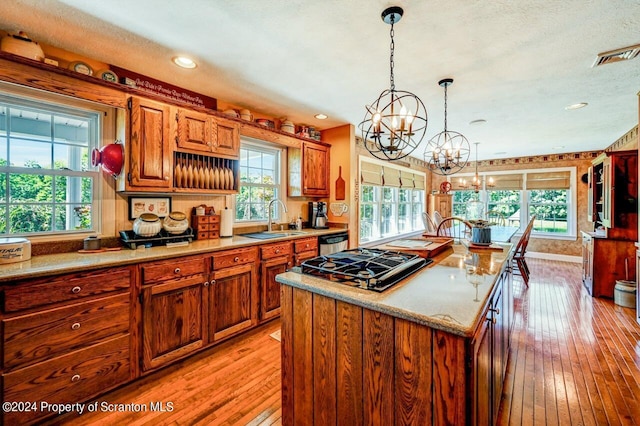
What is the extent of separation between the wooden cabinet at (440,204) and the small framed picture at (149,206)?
6.52 m

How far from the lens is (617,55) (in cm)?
219

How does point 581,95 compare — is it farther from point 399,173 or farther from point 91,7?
point 91,7

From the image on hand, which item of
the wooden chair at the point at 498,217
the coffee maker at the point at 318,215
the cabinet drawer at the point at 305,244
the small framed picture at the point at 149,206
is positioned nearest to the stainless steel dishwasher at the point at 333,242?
the cabinet drawer at the point at 305,244

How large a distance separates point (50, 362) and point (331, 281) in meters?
1.74

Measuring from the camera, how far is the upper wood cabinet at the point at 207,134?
2.58 m

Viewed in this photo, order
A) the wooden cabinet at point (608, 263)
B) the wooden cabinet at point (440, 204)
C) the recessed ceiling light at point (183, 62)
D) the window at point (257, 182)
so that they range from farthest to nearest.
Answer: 1. the wooden cabinet at point (440, 204)
2. the wooden cabinet at point (608, 263)
3. the window at point (257, 182)
4. the recessed ceiling light at point (183, 62)

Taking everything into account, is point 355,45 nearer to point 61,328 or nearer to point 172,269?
point 172,269

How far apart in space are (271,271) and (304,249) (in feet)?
1.77

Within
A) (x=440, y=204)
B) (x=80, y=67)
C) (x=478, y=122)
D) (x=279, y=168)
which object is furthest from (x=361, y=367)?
(x=440, y=204)

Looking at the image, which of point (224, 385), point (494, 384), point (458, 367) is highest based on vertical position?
point (458, 367)


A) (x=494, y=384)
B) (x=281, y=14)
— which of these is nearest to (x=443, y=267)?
(x=494, y=384)

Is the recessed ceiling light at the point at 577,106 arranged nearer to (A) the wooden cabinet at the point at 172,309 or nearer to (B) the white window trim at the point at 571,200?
(B) the white window trim at the point at 571,200

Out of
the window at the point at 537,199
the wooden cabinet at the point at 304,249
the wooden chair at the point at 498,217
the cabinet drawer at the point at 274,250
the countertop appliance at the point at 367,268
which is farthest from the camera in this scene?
the wooden chair at the point at 498,217

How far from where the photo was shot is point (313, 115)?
3.71 meters
